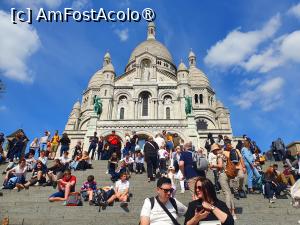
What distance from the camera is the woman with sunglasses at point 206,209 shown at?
3.59 m

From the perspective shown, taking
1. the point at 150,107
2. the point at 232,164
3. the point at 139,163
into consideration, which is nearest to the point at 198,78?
the point at 150,107

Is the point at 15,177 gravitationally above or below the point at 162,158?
below

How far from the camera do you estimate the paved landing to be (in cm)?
704

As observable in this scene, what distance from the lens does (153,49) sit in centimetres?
5109

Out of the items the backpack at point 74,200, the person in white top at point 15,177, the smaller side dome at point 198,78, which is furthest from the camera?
the smaller side dome at point 198,78

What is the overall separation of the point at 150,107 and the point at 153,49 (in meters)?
19.0

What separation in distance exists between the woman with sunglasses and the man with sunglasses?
0.38 metres

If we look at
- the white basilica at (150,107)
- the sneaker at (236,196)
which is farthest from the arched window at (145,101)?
the sneaker at (236,196)

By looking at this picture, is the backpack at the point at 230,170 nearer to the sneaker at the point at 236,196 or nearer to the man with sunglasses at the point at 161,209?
the sneaker at the point at 236,196

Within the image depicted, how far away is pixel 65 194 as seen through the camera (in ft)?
28.3

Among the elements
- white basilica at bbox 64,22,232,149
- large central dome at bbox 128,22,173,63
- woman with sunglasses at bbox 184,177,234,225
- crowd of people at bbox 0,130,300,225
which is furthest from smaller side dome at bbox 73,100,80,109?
woman with sunglasses at bbox 184,177,234,225

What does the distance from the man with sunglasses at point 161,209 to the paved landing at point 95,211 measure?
3138 mm

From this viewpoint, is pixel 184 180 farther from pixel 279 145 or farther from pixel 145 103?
pixel 145 103

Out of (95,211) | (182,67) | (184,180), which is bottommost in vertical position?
(95,211)
